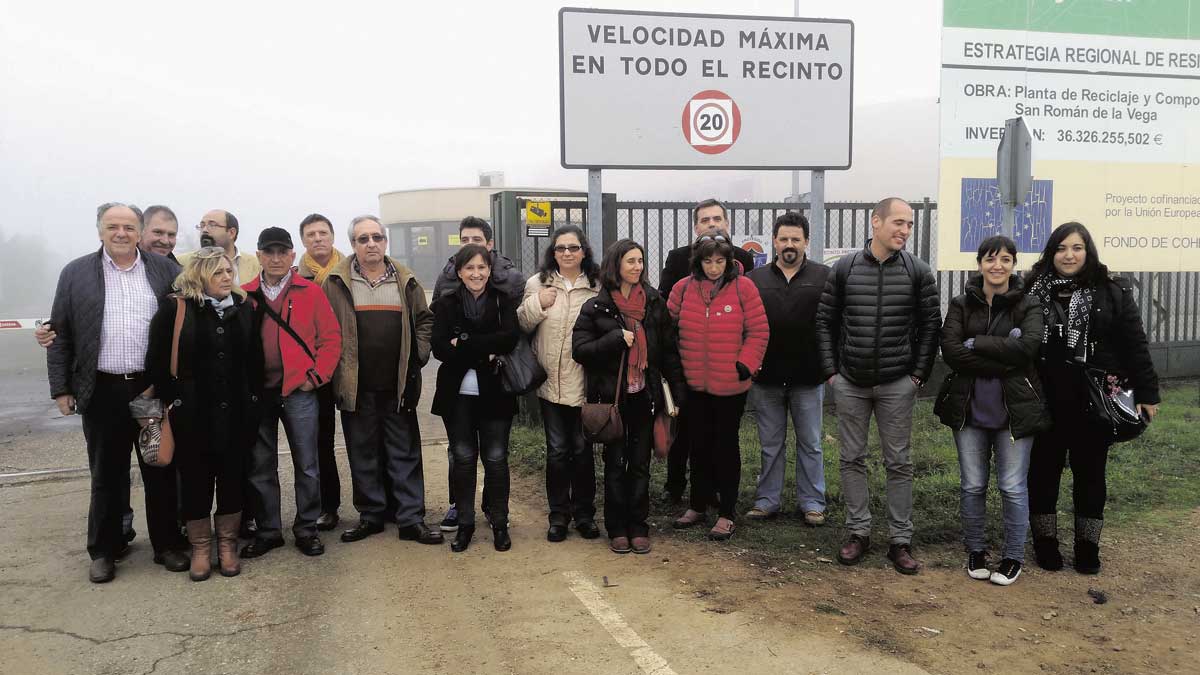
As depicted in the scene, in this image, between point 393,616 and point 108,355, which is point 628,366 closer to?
point 393,616

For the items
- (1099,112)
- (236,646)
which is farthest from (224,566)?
(1099,112)

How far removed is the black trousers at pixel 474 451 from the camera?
494 centimetres

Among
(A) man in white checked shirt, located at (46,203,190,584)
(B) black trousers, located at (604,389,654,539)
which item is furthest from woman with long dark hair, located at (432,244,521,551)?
(A) man in white checked shirt, located at (46,203,190,584)

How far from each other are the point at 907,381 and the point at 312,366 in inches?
130

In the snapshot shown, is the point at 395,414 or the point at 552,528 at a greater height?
the point at 395,414

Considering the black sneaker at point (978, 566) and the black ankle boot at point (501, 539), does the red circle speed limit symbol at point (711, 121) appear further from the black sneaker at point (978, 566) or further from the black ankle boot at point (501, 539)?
the black sneaker at point (978, 566)

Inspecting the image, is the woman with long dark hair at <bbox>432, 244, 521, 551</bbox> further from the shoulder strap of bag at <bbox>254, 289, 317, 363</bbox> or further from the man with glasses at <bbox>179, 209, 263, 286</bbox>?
the man with glasses at <bbox>179, 209, 263, 286</bbox>

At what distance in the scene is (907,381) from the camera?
4.59 meters

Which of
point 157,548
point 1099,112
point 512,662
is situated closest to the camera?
point 512,662

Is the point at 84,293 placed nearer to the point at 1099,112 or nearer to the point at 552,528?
the point at 552,528

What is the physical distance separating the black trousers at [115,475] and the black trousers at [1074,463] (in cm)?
467

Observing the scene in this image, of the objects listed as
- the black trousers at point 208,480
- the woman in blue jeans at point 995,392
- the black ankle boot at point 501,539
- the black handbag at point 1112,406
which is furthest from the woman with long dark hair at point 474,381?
the black handbag at point 1112,406

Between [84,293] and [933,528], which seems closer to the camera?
[84,293]

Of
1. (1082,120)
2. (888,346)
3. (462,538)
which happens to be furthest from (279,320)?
(1082,120)
